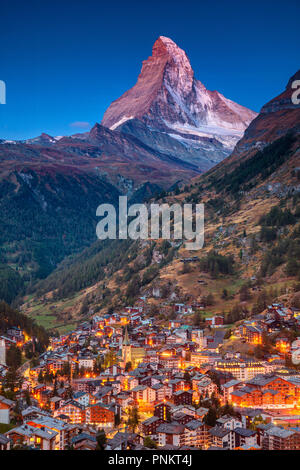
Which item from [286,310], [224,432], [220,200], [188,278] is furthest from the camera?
[220,200]

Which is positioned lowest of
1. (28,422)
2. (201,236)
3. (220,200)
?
(28,422)

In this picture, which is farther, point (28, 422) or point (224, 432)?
point (28, 422)

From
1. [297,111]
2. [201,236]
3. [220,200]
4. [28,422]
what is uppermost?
[297,111]

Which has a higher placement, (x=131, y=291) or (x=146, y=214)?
(x=146, y=214)
